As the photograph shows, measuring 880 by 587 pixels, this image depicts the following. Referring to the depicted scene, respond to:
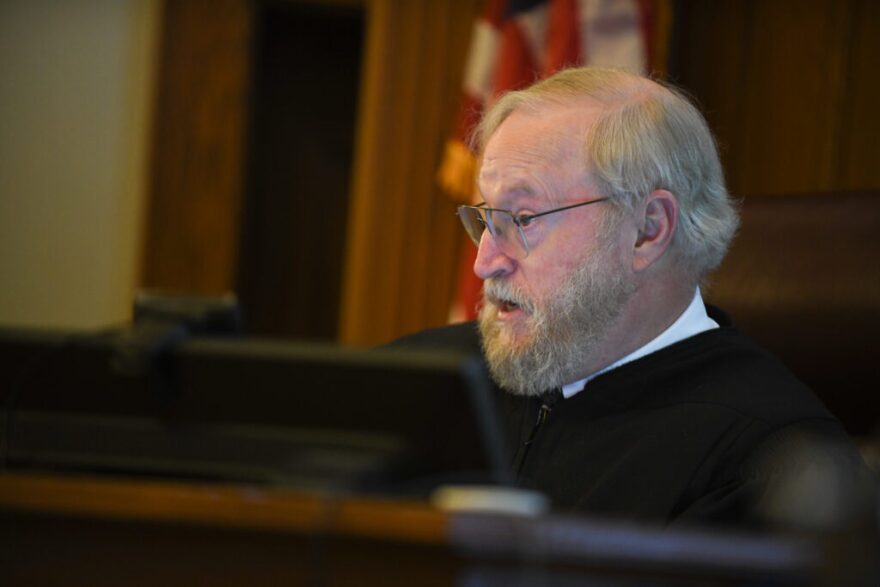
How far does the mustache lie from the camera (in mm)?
2176

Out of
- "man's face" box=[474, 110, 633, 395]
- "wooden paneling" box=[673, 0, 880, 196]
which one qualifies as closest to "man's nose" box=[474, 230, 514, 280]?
"man's face" box=[474, 110, 633, 395]

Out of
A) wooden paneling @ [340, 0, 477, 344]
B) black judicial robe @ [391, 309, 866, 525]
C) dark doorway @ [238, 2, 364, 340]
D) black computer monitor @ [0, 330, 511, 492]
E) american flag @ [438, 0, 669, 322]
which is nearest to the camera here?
black computer monitor @ [0, 330, 511, 492]

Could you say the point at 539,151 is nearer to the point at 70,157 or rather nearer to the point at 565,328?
the point at 565,328

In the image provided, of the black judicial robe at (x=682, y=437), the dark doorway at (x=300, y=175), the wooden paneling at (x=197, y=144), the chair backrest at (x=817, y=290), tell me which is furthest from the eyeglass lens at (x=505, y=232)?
the dark doorway at (x=300, y=175)

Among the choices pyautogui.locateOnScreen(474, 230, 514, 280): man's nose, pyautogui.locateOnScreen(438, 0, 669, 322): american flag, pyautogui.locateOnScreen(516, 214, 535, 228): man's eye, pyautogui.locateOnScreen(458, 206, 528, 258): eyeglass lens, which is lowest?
pyautogui.locateOnScreen(474, 230, 514, 280): man's nose

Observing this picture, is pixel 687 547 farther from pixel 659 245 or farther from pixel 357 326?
pixel 357 326

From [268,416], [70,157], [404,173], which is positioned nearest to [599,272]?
[268,416]

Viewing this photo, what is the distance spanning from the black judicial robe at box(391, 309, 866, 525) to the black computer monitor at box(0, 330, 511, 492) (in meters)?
0.68

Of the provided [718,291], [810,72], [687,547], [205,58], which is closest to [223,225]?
[205,58]

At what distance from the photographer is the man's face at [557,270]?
2.15m

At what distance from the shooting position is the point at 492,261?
219 cm

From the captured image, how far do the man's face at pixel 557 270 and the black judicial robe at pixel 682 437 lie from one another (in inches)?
3.2

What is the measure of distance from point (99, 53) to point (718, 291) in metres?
3.48

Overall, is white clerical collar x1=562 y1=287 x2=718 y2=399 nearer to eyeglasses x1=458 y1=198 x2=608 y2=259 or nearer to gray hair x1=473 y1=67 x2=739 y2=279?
gray hair x1=473 y1=67 x2=739 y2=279
